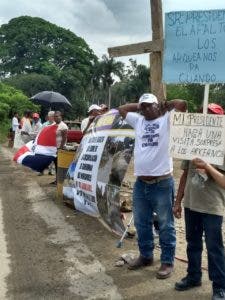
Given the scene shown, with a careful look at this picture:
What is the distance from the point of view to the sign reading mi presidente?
5320mm

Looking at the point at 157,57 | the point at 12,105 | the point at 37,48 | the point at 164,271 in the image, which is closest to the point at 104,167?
the point at 157,57

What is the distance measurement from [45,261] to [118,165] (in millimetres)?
1649

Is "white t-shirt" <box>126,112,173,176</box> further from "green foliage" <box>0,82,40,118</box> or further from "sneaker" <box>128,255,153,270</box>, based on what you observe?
"green foliage" <box>0,82,40,118</box>

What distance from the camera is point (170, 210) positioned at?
605 centimetres

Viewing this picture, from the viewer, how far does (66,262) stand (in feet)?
22.3

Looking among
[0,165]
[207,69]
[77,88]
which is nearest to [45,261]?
[207,69]

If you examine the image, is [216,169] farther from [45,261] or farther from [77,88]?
[77,88]

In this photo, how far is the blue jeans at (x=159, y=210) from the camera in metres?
6.03

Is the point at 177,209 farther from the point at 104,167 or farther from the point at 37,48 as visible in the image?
the point at 37,48

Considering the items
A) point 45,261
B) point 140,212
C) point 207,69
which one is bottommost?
point 45,261

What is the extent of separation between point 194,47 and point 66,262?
2.96 metres

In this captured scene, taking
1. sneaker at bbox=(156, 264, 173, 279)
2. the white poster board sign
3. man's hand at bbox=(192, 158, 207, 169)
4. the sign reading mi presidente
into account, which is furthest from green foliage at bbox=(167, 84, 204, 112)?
man's hand at bbox=(192, 158, 207, 169)

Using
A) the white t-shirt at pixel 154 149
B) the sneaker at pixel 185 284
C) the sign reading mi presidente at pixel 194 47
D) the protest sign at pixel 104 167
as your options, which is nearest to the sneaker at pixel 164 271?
the sneaker at pixel 185 284

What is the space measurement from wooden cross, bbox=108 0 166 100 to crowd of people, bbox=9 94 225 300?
0.61 metres
